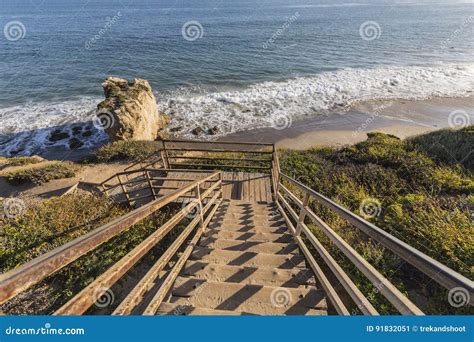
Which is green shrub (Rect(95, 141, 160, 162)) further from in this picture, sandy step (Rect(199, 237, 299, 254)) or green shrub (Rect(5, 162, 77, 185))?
sandy step (Rect(199, 237, 299, 254))

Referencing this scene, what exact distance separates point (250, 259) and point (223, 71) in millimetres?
27740

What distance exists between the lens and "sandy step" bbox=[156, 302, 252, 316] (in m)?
2.40

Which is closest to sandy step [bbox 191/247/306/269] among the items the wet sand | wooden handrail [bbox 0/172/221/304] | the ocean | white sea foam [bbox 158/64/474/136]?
wooden handrail [bbox 0/172/221/304]

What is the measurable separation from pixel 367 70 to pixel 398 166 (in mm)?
23364

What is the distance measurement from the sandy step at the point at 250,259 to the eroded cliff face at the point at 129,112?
13.4 meters

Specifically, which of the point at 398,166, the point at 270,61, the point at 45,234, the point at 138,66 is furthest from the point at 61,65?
the point at 398,166

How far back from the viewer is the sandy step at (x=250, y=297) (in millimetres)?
2588

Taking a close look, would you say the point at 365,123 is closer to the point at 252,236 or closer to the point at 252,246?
the point at 252,236

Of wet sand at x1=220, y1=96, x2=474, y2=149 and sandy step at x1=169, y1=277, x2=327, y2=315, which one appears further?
wet sand at x1=220, y1=96, x2=474, y2=149

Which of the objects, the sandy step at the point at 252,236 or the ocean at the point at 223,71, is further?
the ocean at the point at 223,71

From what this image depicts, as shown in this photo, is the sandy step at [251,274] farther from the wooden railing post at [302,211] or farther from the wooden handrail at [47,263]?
the wooden handrail at [47,263]

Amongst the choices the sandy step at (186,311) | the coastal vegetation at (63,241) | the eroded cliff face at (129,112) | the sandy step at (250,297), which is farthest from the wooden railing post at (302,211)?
the eroded cliff face at (129,112)

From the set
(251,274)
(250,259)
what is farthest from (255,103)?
(251,274)
